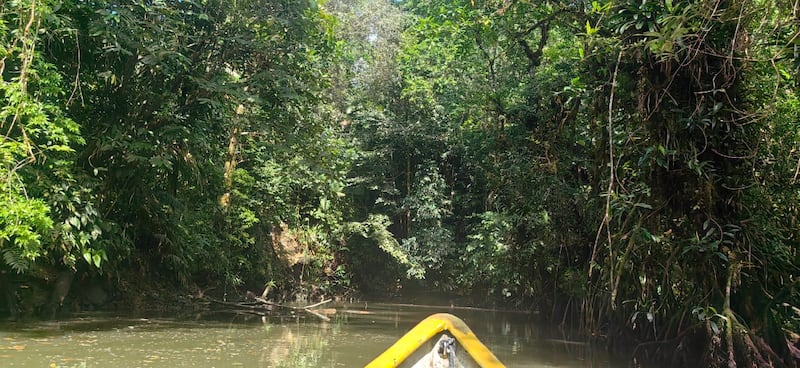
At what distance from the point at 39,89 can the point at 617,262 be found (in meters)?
6.61

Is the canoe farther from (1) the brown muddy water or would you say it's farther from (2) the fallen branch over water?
(2) the fallen branch over water

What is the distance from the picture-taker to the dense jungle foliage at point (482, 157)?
4.89m

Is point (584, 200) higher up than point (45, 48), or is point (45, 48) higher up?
point (45, 48)

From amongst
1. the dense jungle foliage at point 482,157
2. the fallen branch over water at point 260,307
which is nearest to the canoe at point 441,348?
the dense jungle foliage at point 482,157

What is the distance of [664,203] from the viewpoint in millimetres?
5215

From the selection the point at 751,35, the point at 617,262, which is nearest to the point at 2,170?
the point at 617,262

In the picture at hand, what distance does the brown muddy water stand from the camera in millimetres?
5547

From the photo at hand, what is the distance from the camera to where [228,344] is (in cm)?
692

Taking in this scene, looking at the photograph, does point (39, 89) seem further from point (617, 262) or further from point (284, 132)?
point (617, 262)

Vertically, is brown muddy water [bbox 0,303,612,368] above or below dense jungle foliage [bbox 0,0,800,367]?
below

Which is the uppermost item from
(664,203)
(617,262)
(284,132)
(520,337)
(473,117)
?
(473,117)

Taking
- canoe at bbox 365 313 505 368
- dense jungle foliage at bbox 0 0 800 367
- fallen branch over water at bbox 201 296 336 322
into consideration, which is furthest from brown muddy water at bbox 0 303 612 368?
canoe at bbox 365 313 505 368

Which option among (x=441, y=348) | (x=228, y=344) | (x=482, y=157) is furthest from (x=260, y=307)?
(x=441, y=348)

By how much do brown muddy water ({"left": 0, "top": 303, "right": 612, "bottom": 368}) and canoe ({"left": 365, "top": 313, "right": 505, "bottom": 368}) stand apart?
4265 mm
